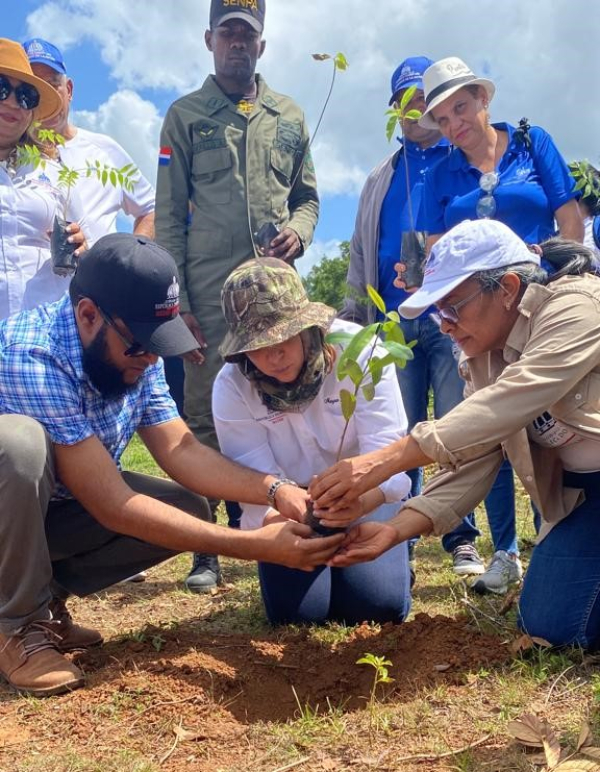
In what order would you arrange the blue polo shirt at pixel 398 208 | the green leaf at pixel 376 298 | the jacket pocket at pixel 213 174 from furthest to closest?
the jacket pocket at pixel 213 174 < the blue polo shirt at pixel 398 208 < the green leaf at pixel 376 298

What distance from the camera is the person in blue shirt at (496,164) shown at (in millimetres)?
3910

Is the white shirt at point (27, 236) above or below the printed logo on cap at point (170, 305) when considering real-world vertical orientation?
above

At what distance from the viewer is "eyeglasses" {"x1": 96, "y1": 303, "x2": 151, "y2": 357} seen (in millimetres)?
2900

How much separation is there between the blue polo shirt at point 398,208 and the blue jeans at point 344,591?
130cm

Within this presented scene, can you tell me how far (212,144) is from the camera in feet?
14.3

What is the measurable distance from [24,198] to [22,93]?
1.44 feet

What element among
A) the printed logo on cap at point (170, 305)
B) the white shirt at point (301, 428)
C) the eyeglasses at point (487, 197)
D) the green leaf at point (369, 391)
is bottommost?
the white shirt at point (301, 428)

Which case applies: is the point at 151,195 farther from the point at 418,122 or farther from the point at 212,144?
the point at 418,122

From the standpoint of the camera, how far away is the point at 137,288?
284 centimetres

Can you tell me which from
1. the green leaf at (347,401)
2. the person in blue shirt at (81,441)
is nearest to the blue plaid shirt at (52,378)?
the person in blue shirt at (81,441)

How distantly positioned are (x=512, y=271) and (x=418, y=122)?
152 centimetres

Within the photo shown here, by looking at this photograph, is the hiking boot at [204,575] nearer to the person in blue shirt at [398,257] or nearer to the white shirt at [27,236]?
the person in blue shirt at [398,257]

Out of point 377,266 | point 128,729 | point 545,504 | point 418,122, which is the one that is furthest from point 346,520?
point 418,122

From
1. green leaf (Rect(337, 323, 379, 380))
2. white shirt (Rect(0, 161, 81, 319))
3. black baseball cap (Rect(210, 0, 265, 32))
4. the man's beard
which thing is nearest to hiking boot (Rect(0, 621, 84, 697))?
the man's beard
